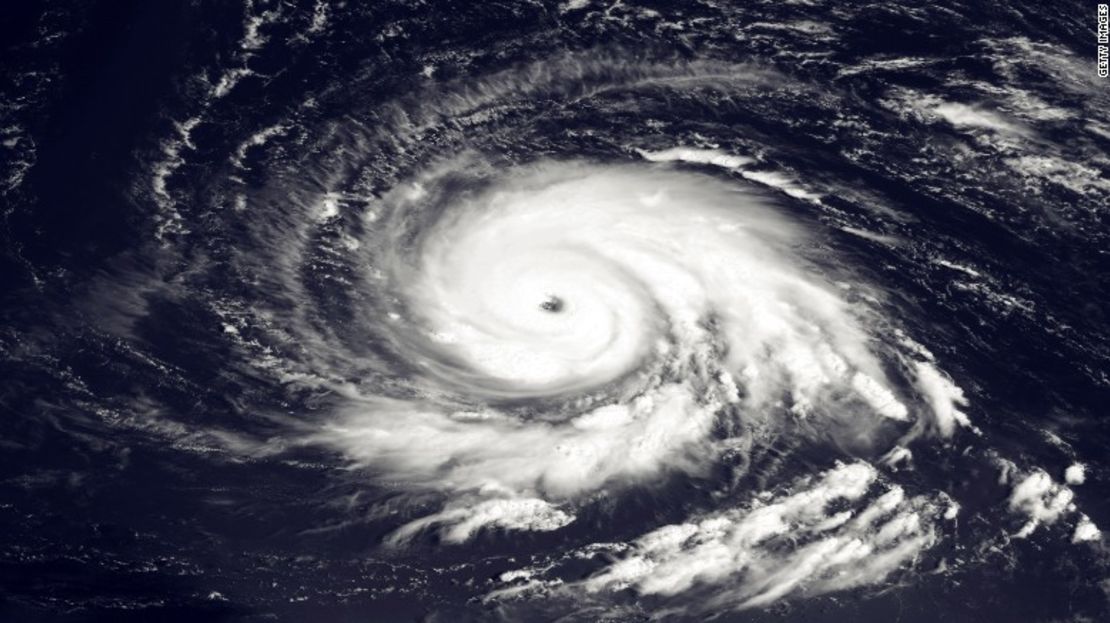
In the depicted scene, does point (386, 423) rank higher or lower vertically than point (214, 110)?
lower

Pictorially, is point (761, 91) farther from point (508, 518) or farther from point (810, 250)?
point (508, 518)

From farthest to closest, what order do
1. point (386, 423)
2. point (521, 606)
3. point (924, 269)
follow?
point (521, 606) → point (386, 423) → point (924, 269)

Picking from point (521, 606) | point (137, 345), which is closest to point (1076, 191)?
point (521, 606)

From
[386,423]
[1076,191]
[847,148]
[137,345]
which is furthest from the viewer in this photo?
[386,423]

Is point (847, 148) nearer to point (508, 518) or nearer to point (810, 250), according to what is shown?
point (810, 250)

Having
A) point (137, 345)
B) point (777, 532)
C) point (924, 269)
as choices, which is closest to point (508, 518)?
point (777, 532)

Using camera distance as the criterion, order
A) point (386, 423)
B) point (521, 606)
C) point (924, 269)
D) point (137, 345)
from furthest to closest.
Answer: point (521, 606), point (386, 423), point (137, 345), point (924, 269)

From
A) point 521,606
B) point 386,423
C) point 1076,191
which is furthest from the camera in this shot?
point 521,606

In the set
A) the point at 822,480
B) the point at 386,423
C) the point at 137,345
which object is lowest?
the point at 822,480

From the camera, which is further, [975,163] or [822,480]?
[822,480]
